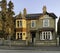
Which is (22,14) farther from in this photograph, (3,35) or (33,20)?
(3,35)

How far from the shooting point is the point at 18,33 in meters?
66.7

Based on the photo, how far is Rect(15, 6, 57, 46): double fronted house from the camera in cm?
6500

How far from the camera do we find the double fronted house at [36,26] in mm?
65000

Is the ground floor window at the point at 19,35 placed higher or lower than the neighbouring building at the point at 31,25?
lower

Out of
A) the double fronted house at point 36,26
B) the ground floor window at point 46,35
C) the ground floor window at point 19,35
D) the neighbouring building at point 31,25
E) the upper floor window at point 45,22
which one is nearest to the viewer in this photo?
the neighbouring building at point 31,25

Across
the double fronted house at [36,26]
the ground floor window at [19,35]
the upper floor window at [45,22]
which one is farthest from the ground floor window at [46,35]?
the ground floor window at [19,35]

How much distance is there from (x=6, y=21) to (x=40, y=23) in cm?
1171

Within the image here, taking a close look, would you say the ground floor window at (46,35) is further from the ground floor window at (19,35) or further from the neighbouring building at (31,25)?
the ground floor window at (19,35)

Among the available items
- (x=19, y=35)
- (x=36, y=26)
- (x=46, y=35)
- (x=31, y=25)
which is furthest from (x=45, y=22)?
(x=19, y=35)

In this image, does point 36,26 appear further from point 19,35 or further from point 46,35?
point 19,35

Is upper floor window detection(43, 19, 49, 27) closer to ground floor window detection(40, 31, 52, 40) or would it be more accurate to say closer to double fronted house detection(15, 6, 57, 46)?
double fronted house detection(15, 6, 57, 46)

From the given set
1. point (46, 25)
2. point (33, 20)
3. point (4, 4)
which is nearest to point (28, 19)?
point (33, 20)

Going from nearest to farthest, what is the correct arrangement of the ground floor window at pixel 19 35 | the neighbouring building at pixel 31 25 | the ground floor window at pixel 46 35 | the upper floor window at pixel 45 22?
the neighbouring building at pixel 31 25, the ground floor window at pixel 46 35, the upper floor window at pixel 45 22, the ground floor window at pixel 19 35

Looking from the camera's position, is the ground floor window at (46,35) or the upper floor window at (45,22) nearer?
the ground floor window at (46,35)
